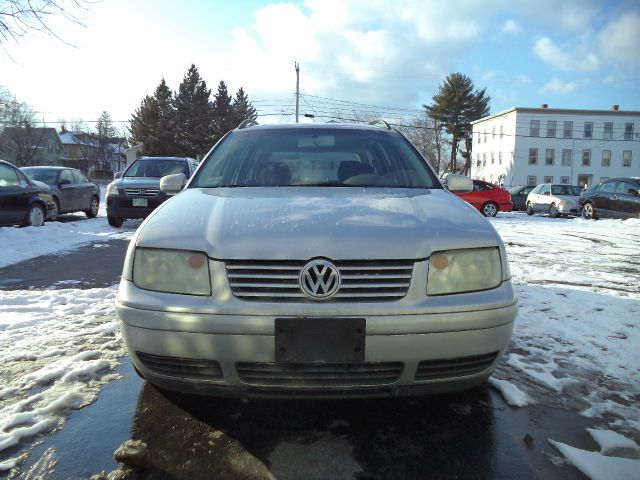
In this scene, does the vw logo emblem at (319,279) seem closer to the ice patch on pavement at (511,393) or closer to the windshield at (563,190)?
the ice patch on pavement at (511,393)

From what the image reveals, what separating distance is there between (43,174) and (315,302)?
12543 millimetres

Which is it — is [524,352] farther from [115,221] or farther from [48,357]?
[115,221]

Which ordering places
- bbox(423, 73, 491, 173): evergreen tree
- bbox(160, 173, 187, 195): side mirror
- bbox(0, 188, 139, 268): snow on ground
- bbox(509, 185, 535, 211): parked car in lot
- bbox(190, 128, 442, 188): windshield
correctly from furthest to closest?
1. bbox(423, 73, 491, 173): evergreen tree
2. bbox(509, 185, 535, 211): parked car in lot
3. bbox(0, 188, 139, 268): snow on ground
4. bbox(160, 173, 187, 195): side mirror
5. bbox(190, 128, 442, 188): windshield

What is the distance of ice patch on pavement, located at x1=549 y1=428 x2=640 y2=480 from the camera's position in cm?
187

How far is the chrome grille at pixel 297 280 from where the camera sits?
1896 millimetres

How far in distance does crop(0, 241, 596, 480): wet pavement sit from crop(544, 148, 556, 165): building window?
52.5 metres

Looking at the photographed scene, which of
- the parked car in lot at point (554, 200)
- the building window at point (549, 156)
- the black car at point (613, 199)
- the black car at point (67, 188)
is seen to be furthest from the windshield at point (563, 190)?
the building window at point (549, 156)

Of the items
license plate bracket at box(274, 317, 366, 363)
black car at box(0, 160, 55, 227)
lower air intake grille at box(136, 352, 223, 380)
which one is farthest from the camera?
black car at box(0, 160, 55, 227)

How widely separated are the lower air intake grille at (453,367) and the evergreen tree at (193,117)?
4953 cm

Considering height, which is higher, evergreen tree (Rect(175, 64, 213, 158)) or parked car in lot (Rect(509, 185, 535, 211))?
evergreen tree (Rect(175, 64, 213, 158))

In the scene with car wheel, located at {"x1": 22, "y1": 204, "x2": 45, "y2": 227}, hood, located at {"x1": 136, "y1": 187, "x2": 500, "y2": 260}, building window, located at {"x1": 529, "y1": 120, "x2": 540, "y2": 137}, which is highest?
building window, located at {"x1": 529, "y1": 120, "x2": 540, "y2": 137}

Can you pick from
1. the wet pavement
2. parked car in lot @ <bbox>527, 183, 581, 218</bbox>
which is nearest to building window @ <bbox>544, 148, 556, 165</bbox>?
parked car in lot @ <bbox>527, 183, 581, 218</bbox>

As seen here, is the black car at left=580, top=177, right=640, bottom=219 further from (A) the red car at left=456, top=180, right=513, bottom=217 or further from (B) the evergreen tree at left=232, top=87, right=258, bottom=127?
(B) the evergreen tree at left=232, top=87, right=258, bottom=127

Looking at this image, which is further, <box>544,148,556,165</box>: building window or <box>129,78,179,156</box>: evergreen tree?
<box>544,148,556,165</box>: building window
